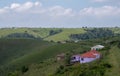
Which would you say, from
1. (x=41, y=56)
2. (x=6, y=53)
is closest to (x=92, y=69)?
(x=41, y=56)

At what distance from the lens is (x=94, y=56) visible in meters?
108

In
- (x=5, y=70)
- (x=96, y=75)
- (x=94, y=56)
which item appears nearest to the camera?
(x=96, y=75)

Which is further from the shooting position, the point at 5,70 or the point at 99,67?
the point at 5,70

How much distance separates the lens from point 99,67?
234 feet

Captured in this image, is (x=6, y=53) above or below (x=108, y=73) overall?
below

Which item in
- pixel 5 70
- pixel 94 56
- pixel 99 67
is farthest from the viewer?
pixel 5 70

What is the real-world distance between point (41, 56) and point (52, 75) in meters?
76.0

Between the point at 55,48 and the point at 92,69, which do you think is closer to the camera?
the point at 92,69

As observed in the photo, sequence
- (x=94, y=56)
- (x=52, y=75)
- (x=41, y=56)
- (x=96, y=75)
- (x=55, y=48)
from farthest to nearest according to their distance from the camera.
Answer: (x=55, y=48) → (x=41, y=56) → (x=94, y=56) → (x=52, y=75) → (x=96, y=75)

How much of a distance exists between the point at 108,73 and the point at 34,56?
9627cm

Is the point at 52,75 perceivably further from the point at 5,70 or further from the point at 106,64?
the point at 5,70

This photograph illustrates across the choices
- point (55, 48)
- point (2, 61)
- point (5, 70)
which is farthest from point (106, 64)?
point (2, 61)

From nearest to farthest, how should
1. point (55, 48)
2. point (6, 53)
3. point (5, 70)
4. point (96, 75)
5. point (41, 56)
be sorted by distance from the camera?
point (96, 75)
point (5, 70)
point (41, 56)
point (55, 48)
point (6, 53)

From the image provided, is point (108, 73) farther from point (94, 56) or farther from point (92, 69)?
point (94, 56)
